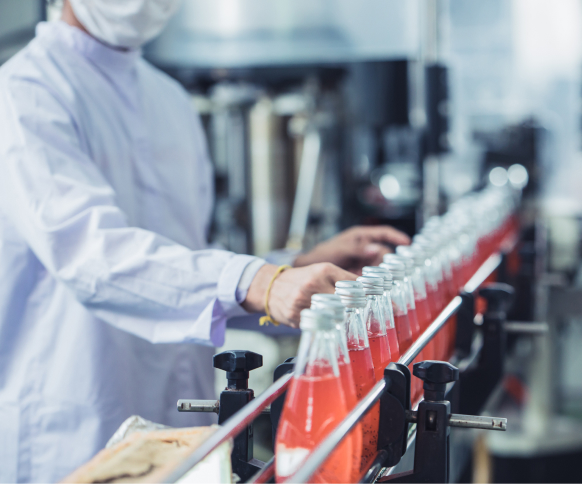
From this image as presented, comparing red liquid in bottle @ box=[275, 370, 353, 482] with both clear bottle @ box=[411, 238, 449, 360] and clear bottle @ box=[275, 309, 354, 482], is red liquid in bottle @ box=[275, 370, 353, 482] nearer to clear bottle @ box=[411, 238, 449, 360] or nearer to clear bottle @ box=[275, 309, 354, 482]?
clear bottle @ box=[275, 309, 354, 482]

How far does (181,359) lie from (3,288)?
407 mm

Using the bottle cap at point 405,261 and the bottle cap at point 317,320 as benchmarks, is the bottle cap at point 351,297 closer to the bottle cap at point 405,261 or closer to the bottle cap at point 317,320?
the bottle cap at point 317,320

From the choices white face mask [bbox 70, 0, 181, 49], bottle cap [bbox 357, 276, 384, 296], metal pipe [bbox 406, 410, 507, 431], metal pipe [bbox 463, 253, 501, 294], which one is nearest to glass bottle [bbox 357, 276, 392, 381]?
bottle cap [bbox 357, 276, 384, 296]

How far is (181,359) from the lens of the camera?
57.9 inches

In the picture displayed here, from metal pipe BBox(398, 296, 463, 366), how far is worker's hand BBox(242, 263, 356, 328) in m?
0.13

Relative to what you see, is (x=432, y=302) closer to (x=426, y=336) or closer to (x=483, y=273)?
(x=426, y=336)

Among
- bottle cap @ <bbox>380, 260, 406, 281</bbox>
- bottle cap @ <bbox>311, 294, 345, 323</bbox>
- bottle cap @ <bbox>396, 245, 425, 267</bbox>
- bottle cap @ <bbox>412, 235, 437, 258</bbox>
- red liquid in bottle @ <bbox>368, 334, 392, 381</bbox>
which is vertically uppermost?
bottle cap @ <bbox>412, 235, 437, 258</bbox>

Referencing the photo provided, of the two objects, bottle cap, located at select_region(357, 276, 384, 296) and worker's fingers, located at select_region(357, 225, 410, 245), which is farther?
worker's fingers, located at select_region(357, 225, 410, 245)

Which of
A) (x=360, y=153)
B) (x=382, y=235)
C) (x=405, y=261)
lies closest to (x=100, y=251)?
(x=405, y=261)

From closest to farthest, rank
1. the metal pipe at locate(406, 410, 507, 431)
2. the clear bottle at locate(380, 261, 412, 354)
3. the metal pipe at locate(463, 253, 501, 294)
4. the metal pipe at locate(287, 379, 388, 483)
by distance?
the metal pipe at locate(287, 379, 388, 483) < the metal pipe at locate(406, 410, 507, 431) < the clear bottle at locate(380, 261, 412, 354) < the metal pipe at locate(463, 253, 501, 294)

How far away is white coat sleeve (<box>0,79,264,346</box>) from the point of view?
3.43 ft

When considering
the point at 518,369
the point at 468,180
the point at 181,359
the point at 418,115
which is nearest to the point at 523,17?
the point at 468,180

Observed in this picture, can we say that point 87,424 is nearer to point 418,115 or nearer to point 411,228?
point 411,228

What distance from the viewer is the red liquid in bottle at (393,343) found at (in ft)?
2.75
